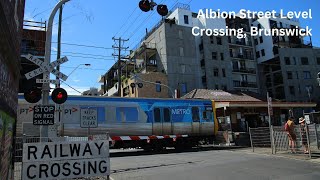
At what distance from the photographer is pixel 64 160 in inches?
288

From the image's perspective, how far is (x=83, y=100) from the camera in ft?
64.2

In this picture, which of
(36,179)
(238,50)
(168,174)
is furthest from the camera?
(238,50)

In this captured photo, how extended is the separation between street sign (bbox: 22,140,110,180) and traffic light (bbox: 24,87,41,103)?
8.01ft

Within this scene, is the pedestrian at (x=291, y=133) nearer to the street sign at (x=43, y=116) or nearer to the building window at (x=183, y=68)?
the street sign at (x=43, y=116)

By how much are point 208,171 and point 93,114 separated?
14.3 ft

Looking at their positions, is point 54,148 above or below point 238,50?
below

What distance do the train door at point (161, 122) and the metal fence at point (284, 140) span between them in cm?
532

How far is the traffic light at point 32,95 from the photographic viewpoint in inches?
368

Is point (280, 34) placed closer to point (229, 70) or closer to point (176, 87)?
point (229, 70)

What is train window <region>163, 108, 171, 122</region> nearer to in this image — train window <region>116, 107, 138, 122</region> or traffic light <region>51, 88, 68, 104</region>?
train window <region>116, 107, 138, 122</region>

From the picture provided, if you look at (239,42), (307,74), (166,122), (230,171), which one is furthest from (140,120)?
(307,74)

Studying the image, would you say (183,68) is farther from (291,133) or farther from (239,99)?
(291,133)

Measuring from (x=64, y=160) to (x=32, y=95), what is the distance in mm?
2836

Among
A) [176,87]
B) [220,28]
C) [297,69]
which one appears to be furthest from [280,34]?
[176,87]
